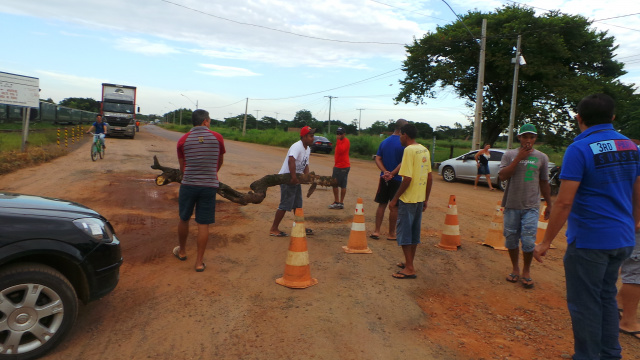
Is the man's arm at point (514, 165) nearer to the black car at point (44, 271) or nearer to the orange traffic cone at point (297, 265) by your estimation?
the orange traffic cone at point (297, 265)

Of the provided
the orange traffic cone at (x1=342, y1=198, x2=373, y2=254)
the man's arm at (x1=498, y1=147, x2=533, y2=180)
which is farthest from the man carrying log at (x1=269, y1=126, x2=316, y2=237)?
the man's arm at (x1=498, y1=147, x2=533, y2=180)

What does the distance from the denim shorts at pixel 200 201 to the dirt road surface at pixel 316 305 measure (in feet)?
2.14

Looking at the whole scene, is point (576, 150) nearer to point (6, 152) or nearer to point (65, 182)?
point (65, 182)

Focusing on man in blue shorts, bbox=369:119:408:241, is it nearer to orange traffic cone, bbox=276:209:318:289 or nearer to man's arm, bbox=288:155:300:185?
man's arm, bbox=288:155:300:185

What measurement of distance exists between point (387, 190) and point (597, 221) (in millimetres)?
3953

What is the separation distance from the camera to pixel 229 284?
456 cm

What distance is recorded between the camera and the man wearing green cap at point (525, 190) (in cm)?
481

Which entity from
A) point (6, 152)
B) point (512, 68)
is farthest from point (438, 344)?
point (512, 68)

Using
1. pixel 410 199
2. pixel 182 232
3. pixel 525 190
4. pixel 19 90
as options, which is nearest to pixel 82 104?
pixel 19 90

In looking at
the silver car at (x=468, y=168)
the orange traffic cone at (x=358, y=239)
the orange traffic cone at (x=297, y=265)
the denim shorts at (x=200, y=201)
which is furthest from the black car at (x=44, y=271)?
the silver car at (x=468, y=168)

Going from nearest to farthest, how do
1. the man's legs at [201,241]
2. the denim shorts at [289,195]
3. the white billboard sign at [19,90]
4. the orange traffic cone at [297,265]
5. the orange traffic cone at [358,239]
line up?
the orange traffic cone at [297,265] < the man's legs at [201,241] < the orange traffic cone at [358,239] < the denim shorts at [289,195] < the white billboard sign at [19,90]

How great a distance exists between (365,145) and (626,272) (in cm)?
2690

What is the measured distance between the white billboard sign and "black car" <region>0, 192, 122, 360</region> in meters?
13.4

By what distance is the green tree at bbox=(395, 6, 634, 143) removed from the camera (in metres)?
22.5
